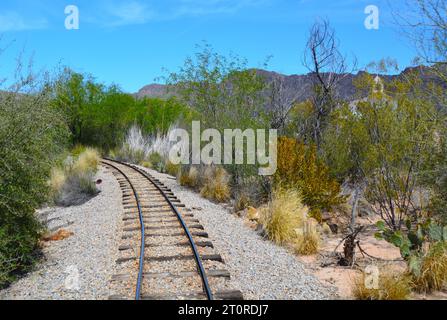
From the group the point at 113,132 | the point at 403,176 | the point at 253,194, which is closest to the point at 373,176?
the point at 403,176

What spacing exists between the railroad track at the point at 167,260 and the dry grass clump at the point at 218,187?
2810 mm

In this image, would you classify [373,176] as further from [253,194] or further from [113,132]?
[113,132]

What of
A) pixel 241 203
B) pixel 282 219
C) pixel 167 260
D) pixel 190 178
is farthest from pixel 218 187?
pixel 167 260

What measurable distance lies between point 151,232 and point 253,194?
204 inches

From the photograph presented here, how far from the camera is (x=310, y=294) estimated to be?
273 inches

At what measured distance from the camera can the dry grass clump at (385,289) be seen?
661 cm

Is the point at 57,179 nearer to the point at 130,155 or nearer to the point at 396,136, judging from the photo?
the point at 396,136

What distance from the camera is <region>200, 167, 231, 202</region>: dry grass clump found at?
53.5ft

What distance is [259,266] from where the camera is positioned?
27.3ft

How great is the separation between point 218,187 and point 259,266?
8.30 meters

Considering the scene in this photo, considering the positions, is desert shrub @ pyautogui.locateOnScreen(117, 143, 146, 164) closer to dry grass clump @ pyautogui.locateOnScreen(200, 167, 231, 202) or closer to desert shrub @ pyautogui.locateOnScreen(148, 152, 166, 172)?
desert shrub @ pyautogui.locateOnScreen(148, 152, 166, 172)

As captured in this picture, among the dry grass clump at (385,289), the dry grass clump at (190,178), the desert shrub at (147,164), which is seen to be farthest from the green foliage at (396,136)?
the desert shrub at (147,164)

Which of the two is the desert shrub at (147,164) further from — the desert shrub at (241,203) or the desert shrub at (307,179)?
the desert shrub at (307,179)
